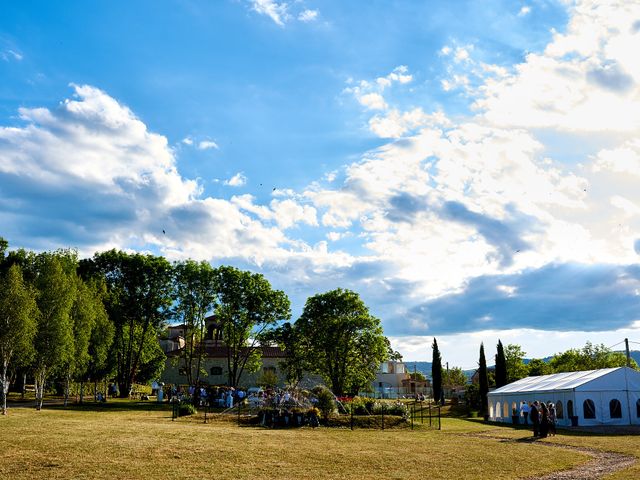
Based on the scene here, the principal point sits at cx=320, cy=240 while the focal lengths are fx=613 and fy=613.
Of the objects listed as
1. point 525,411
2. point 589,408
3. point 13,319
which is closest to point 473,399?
point 525,411

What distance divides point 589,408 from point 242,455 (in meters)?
29.9

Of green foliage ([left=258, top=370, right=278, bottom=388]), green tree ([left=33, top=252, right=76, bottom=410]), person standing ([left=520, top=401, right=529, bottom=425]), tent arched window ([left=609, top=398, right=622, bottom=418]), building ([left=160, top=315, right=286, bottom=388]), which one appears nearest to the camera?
green tree ([left=33, top=252, right=76, bottom=410])

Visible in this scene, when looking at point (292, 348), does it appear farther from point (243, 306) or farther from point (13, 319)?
point (13, 319)

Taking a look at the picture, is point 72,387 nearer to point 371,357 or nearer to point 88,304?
point 88,304

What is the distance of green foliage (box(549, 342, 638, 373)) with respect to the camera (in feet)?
283

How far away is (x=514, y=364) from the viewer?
82.6 m

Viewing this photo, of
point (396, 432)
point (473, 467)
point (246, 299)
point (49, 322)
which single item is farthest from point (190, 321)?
point (473, 467)

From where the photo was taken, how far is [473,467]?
20.0m

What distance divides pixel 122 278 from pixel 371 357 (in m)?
26.9

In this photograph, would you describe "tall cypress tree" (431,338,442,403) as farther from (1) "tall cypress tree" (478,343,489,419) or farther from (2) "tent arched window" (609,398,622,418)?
(2) "tent arched window" (609,398,622,418)

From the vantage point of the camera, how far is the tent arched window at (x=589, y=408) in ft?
137

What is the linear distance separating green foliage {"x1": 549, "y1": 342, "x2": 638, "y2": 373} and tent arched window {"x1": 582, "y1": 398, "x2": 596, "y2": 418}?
147ft

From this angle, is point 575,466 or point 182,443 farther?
point 182,443

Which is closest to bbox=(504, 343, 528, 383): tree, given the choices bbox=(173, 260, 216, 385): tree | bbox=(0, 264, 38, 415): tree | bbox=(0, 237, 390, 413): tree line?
bbox=(0, 237, 390, 413): tree line
